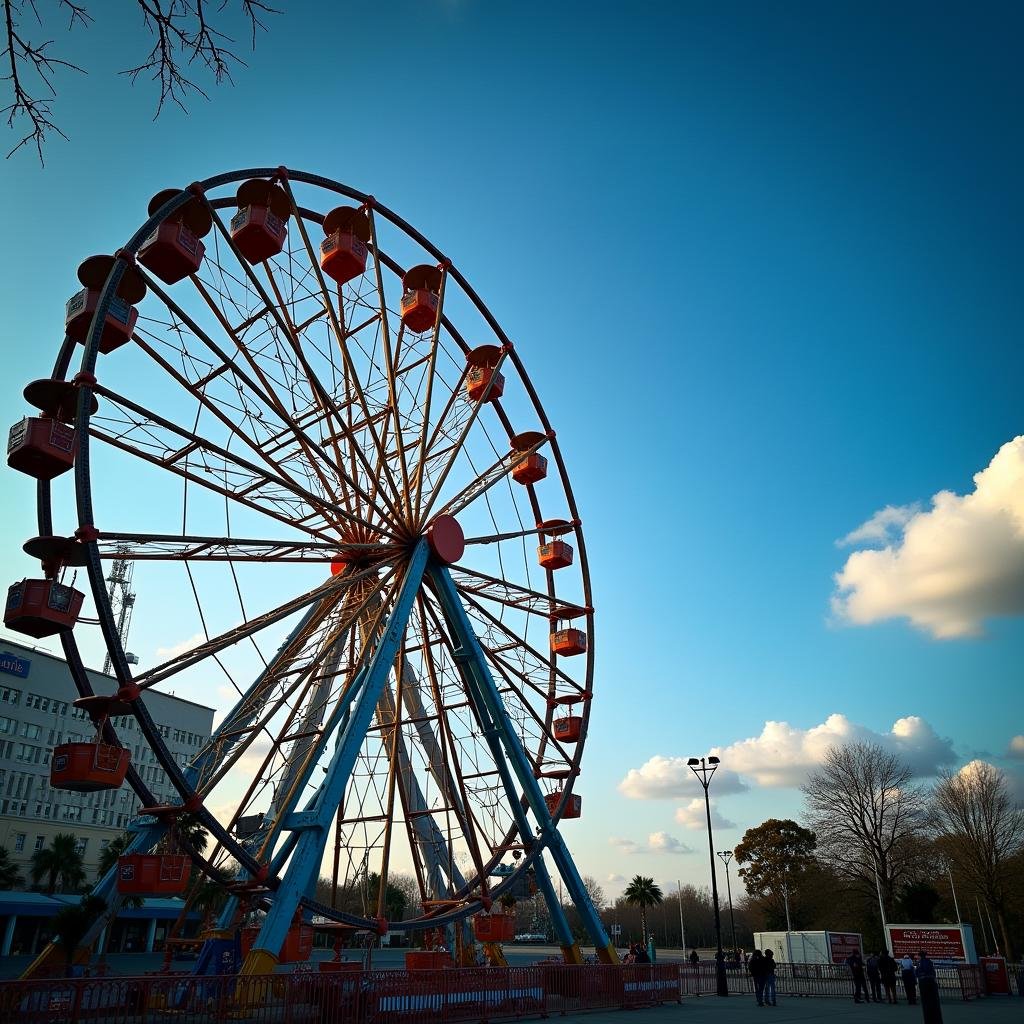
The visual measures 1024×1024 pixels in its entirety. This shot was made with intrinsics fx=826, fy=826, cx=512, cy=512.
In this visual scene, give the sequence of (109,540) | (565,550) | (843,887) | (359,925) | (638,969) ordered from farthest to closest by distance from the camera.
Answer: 1. (843,887)
2. (565,550)
3. (638,969)
4. (359,925)
5. (109,540)

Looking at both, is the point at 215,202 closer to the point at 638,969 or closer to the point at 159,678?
the point at 159,678

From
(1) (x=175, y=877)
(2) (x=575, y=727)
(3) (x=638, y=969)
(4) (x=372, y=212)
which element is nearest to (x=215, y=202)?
(4) (x=372, y=212)

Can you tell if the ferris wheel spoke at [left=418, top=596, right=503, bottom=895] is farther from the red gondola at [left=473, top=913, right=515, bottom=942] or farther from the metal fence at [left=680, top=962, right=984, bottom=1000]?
the metal fence at [left=680, top=962, right=984, bottom=1000]

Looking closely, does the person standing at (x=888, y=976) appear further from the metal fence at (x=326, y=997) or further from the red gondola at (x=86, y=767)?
the red gondola at (x=86, y=767)

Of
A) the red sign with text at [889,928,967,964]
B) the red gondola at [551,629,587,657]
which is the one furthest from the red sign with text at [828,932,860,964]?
the red gondola at [551,629,587,657]

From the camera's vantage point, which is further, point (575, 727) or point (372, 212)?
point (575, 727)

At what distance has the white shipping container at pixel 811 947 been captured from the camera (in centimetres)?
2964

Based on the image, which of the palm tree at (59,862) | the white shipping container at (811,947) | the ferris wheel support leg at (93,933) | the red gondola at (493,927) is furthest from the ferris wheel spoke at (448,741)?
the palm tree at (59,862)

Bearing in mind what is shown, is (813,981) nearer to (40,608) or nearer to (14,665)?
(40,608)

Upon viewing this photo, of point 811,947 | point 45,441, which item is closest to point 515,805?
point 45,441

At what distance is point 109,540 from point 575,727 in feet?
44.2

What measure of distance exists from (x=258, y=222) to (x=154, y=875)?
12477 millimetres

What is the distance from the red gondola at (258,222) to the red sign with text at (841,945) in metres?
29.6

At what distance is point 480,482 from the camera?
22578 millimetres
